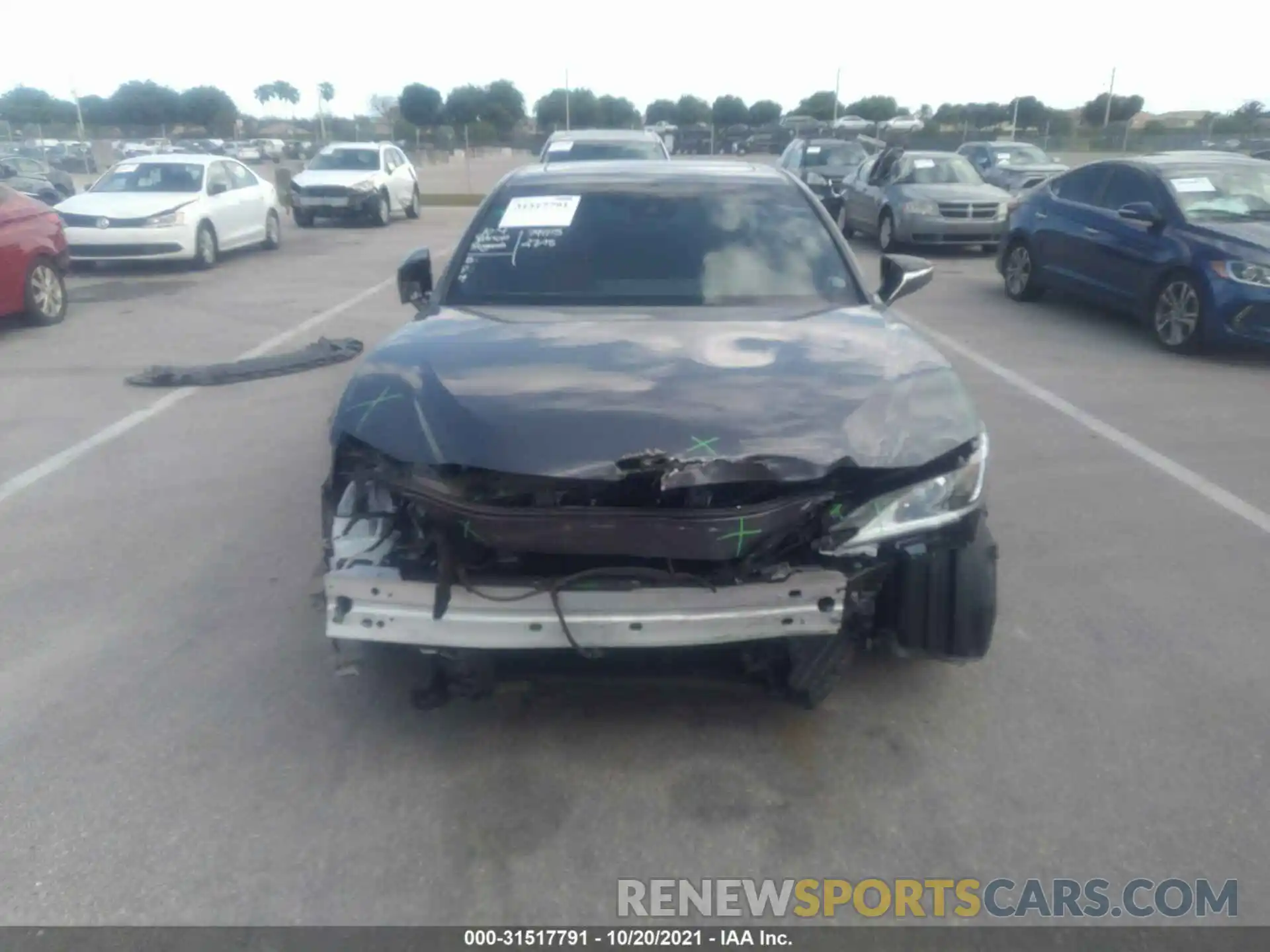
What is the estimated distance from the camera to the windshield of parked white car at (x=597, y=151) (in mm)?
15055

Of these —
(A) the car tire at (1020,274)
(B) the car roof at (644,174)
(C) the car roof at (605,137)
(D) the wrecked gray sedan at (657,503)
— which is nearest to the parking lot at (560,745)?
(D) the wrecked gray sedan at (657,503)

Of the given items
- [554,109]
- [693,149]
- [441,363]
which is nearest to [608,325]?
[441,363]

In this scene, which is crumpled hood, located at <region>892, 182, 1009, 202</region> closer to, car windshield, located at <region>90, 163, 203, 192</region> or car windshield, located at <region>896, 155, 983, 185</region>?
car windshield, located at <region>896, 155, 983, 185</region>

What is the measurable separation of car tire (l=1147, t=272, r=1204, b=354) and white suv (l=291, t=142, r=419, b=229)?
16.6 m

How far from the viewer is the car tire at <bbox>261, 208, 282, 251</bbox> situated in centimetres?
1870

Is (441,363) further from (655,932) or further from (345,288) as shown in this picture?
(345,288)

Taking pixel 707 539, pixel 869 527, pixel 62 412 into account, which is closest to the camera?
pixel 707 539

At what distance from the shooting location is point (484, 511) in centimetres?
322

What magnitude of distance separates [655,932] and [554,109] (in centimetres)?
7319

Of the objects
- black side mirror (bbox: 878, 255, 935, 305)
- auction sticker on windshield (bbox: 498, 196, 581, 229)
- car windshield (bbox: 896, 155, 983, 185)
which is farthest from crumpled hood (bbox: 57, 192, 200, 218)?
black side mirror (bbox: 878, 255, 935, 305)

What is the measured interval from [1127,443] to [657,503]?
4.83 meters

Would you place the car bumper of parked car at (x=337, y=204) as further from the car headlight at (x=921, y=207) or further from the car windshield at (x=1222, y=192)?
the car windshield at (x=1222, y=192)

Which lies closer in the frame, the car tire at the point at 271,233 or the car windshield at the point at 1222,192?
the car windshield at the point at 1222,192

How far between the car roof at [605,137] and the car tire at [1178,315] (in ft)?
25.8
